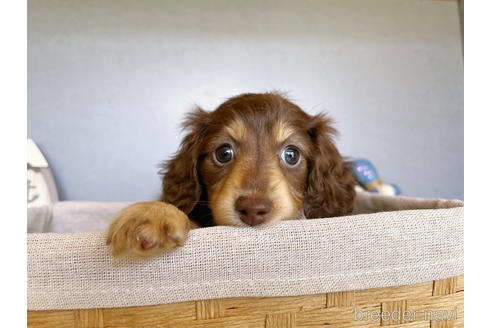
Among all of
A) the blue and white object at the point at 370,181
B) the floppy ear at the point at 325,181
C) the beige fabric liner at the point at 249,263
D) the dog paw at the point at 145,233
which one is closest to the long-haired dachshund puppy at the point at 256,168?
the floppy ear at the point at 325,181

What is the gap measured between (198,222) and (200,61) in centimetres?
281

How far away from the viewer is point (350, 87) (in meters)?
4.55

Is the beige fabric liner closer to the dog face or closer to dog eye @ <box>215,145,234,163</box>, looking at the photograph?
the dog face

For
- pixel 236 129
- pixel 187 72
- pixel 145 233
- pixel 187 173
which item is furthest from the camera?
pixel 187 72

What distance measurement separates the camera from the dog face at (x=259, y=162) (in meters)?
1.63

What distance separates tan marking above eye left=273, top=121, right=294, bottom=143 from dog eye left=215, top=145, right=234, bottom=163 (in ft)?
0.71

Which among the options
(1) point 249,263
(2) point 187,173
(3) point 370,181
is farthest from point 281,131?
(3) point 370,181

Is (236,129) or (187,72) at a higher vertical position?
(187,72)

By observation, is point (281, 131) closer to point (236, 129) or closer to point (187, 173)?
point (236, 129)

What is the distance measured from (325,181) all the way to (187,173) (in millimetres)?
690

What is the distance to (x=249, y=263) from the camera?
1131 millimetres

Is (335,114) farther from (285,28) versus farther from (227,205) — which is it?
(227,205)

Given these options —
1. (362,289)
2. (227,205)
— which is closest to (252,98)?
(227,205)

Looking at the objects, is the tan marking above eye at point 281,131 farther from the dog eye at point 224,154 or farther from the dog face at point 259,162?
the dog eye at point 224,154
